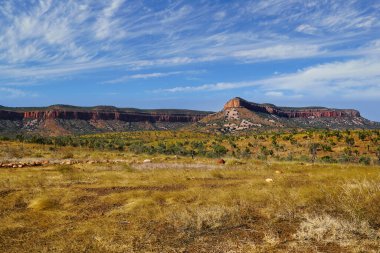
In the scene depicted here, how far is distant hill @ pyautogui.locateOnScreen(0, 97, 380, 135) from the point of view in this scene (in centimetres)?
14650

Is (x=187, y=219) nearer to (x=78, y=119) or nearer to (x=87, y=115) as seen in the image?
(x=78, y=119)

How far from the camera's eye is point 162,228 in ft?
32.4

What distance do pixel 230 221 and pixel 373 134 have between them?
60375 millimetres

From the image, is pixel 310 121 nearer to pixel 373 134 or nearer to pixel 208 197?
pixel 373 134

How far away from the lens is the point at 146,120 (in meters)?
194

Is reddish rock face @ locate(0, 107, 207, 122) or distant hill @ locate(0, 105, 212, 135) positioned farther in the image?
reddish rock face @ locate(0, 107, 207, 122)

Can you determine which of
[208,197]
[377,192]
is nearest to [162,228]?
[208,197]

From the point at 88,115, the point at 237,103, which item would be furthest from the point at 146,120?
the point at 237,103

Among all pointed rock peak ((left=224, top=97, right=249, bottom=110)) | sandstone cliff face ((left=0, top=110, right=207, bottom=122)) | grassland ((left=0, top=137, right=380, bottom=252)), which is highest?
pointed rock peak ((left=224, top=97, right=249, bottom=110))

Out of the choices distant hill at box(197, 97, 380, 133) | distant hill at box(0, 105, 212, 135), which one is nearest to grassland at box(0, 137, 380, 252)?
distant hill at box(197, 97, 380, 133)

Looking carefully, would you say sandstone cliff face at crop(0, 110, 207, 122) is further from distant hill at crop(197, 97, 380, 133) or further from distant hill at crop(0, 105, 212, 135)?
distant hill at crop(197, 97, 380, 133)

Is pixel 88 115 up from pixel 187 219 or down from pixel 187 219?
up

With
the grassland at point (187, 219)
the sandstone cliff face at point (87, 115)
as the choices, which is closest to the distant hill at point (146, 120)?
the sandstone cliff face at point (87, 115)

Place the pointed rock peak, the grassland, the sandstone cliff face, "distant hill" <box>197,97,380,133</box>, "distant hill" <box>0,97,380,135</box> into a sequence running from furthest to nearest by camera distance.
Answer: the pointed rock peak
the sandstone cliff face
"distant hill" <box>197,97,380,133</box>
"distant hill" <box>0,97,380,135</box>
the grassland
